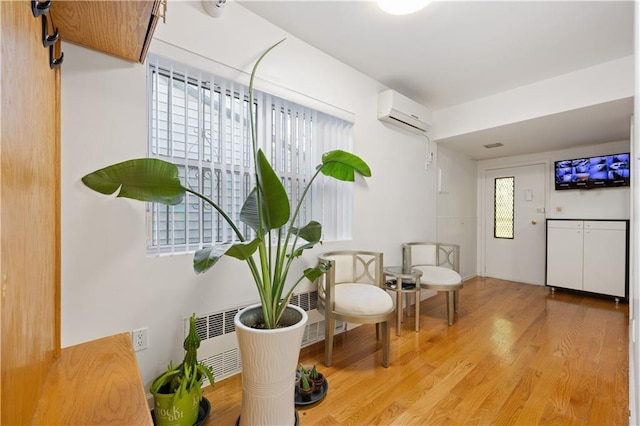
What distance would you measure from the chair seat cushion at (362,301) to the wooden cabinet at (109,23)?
6.18 ft

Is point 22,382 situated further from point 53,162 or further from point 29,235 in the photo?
point 53,162

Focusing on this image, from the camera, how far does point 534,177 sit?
429 cm

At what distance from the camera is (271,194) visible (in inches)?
52.3

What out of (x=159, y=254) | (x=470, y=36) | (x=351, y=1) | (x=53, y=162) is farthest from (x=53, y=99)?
(x=470, y=36)

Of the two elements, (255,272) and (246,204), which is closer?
(255,272)

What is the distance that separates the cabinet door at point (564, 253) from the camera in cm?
363

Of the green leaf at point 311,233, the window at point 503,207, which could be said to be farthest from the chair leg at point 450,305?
the window at point 503,207

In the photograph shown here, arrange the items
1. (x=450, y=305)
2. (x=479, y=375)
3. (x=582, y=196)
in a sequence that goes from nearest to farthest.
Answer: (x=479, y=375), (x=450, y=305), (x=582, y=196)

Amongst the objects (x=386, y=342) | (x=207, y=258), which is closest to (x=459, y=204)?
(x=386, y=342)

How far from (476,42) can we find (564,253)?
10.5 ft

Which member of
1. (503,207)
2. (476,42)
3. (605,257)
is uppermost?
(476,42)

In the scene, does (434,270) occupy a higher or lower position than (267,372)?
higher

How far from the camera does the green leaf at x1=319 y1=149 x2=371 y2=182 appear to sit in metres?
1.78

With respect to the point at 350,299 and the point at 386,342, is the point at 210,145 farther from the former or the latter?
the point at 386,342
